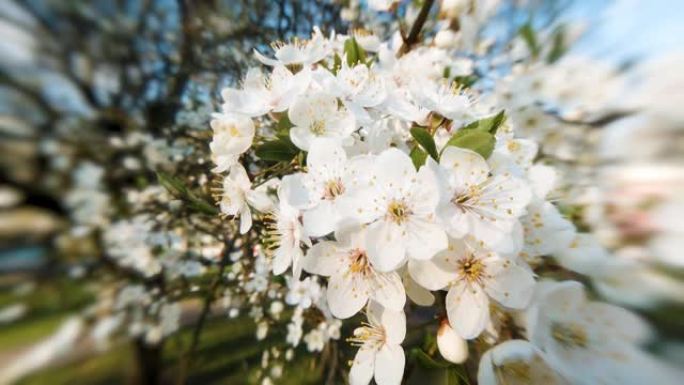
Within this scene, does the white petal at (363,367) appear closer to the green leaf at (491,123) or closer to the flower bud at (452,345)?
the flower bud at (452,345)

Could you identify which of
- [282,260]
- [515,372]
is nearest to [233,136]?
[282,260]

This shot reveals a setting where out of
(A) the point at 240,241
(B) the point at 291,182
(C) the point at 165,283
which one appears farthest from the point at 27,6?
(B) the point at 291,182

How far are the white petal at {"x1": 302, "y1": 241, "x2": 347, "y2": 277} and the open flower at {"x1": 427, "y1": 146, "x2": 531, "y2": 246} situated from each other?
11 cm

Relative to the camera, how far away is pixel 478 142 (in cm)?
41

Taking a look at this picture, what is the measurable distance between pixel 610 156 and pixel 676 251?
38 cm

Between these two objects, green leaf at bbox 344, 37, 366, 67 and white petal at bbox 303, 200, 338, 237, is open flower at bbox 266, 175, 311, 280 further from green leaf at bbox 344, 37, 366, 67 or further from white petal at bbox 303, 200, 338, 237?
green leaf at bbox 344, 37, 366, 67

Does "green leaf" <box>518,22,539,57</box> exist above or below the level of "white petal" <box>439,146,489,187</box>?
above

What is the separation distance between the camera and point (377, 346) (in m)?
0.46

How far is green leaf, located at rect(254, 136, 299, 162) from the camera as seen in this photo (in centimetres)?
49

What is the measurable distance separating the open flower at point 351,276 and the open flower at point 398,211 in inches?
0.9

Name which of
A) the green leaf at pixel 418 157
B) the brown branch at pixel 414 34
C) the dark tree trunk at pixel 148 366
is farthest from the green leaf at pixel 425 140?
the dark tree trunk at pixel 148 366

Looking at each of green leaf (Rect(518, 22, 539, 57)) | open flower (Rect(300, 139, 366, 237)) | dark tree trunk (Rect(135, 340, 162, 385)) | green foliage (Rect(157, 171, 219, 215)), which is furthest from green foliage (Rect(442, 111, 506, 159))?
dark tree trunk (Rect(135, 340, 162, 385))

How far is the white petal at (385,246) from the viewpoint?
376 millimetres

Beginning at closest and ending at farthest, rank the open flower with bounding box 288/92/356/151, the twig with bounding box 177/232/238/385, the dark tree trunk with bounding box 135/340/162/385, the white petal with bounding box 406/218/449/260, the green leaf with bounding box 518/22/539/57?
1. the white petal with bounding box 406/218/449/260
2. the open flower with bounding box 288/92/356/151
3. the twig with bounding box 177/232/238/385
4. the green leaf with bounding box 518/22/539/57
5. the dark tree trunk with bounding box 135/340/162/385
